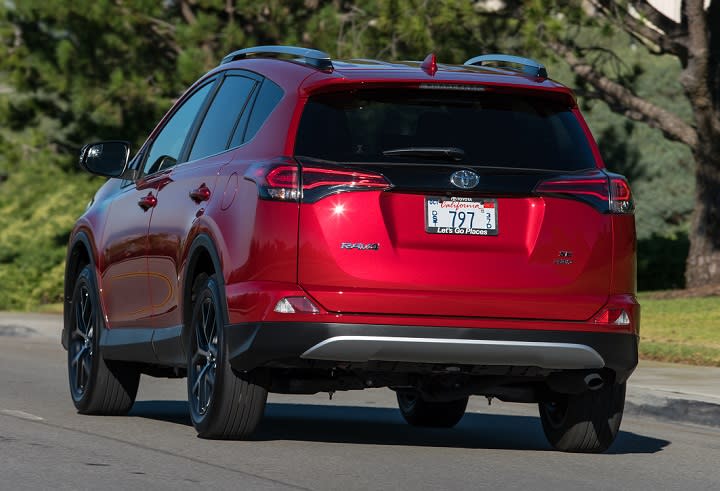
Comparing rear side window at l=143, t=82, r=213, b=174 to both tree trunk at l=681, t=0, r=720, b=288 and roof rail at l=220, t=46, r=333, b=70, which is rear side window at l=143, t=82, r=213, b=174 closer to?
roof rail at l=220, t=46, r=333, b=70

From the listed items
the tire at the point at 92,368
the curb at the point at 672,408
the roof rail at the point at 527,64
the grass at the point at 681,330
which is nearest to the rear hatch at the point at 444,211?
the roof rail at the point at 527,64

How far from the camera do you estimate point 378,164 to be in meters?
8.16

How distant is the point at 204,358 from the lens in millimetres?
8953

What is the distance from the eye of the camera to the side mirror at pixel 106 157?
10469 mm

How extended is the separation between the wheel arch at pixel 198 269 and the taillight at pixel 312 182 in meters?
0.61

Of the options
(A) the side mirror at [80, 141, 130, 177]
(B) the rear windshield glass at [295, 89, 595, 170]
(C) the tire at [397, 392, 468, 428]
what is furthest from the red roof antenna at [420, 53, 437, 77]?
(C) the tire at [397, 392, 468, 428]

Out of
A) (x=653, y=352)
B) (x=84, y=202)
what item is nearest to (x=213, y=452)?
(x=653, y=352)

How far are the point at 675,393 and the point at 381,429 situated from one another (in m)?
2.87

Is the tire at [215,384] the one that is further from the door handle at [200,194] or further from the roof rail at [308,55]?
the roof rail at [308,55]

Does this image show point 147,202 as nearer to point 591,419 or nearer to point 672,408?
point 591,419

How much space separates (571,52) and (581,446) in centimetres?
1600

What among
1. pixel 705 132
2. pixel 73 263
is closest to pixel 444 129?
pixel 73 263

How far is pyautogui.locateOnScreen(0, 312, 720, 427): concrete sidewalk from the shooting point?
11.9 meters

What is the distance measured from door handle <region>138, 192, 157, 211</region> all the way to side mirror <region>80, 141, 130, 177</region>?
626 mm
